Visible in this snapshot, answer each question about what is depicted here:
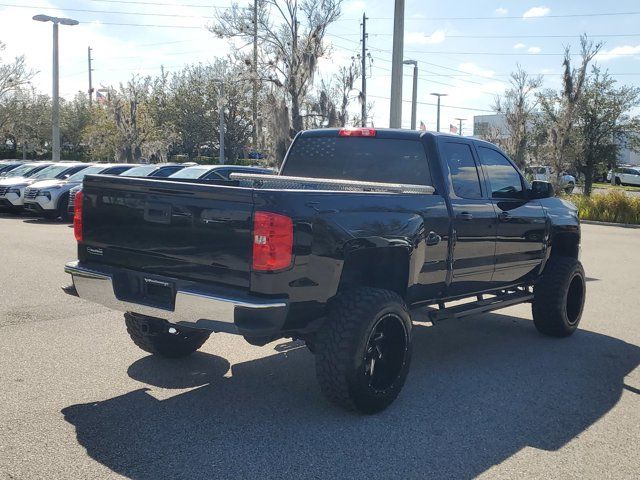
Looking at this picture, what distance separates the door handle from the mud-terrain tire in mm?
2177

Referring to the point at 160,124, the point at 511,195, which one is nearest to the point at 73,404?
the point at 511,195

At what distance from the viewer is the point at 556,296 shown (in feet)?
22.9

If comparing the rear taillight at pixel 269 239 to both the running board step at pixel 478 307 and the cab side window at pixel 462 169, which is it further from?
the cab side window at pixel 462 169

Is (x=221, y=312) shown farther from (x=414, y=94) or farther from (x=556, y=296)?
(x=414, y=94)

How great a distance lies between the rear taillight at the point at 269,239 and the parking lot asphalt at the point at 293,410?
3.52 ft

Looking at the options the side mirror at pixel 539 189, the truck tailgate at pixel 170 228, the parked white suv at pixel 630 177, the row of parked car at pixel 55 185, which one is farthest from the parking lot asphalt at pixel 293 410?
the parked white suv at pixel 630 177

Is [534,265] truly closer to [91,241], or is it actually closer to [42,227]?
[91,241]

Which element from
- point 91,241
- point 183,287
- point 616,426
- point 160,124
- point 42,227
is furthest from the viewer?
point 160,124

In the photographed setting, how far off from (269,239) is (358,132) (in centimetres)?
235

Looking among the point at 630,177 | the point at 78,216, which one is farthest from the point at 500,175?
the point at 630,177

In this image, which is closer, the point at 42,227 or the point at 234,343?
the point at 234,343

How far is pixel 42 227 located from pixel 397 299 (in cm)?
1386

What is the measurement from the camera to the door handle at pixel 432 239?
5.29m

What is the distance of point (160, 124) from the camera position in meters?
50.3
